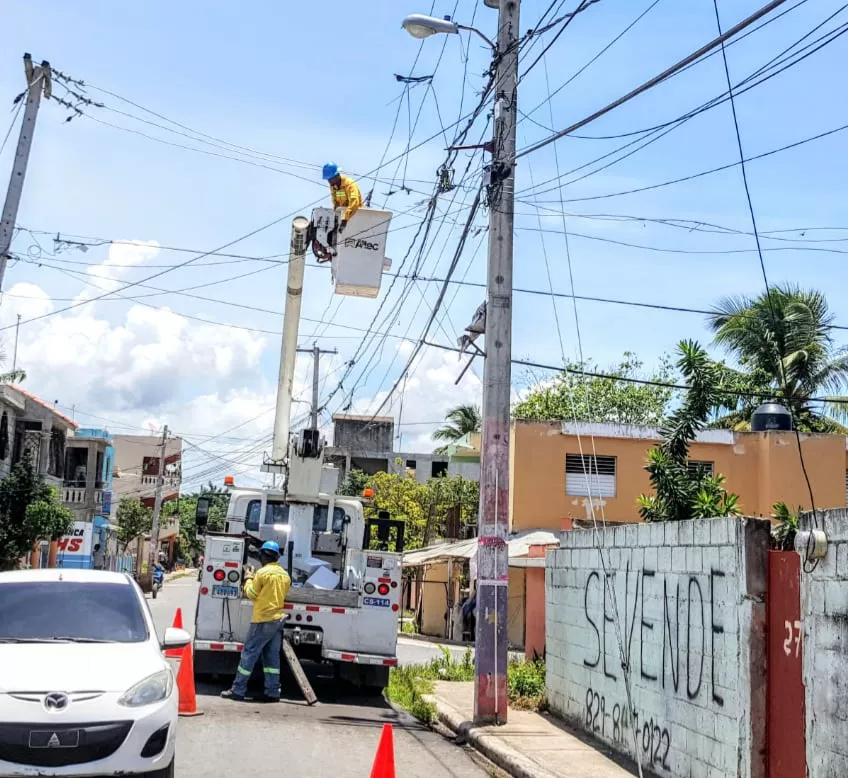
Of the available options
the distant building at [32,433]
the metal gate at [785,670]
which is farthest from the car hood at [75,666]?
the distant building at [32,433]

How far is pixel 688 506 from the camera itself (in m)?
12.8

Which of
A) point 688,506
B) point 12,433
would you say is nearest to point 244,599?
point 688,506

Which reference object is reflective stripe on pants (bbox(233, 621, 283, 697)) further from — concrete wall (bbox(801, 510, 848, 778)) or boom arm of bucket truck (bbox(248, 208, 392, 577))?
concrete wall (bbox(801, 510, 848, 778))

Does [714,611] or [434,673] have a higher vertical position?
[714,611]

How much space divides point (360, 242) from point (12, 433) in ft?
86.9

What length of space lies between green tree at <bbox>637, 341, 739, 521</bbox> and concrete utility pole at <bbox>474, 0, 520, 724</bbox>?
2.24 metres

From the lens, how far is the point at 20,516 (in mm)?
30859

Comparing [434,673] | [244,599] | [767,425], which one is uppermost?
[767,425]

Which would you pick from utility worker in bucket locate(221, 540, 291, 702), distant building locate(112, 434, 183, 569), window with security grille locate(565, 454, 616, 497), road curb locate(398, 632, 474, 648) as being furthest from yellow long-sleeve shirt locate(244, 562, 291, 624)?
distant building locate(112, 434, 183, 569)

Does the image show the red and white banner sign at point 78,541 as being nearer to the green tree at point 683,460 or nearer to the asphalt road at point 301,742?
the asphalt road at point 301,742

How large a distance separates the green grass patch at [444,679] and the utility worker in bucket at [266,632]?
197 centimetres

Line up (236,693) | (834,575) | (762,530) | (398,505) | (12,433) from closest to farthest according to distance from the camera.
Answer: (834,575), (762,530), (236,693), (12,433), (398,505)

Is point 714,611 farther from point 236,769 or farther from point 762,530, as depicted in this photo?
point 236,769

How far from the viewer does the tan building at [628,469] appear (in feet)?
88.1
